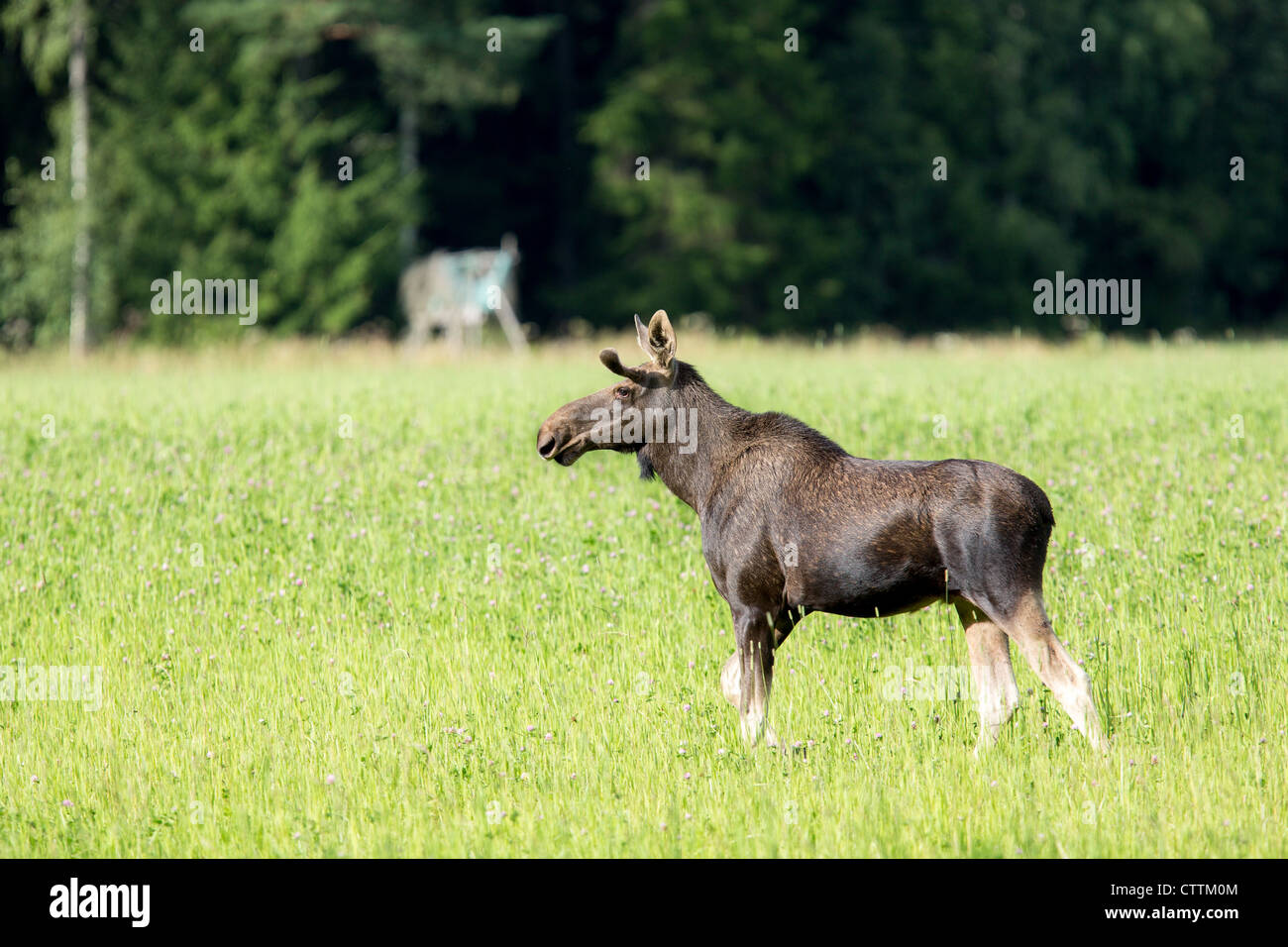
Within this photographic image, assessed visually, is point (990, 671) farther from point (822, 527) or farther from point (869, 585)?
point (822, 527)

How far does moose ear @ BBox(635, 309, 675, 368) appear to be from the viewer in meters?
6.64

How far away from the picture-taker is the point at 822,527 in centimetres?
647

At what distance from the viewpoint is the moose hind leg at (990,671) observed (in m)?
6.55

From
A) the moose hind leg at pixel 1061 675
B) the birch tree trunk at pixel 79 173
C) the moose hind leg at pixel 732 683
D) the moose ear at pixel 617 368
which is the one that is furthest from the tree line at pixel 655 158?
the moose hind leg at pixel 732 683

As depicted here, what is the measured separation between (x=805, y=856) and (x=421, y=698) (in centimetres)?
282

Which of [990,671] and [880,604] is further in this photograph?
[990,671]

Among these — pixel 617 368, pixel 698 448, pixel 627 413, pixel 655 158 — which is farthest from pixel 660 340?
pixel 655 158

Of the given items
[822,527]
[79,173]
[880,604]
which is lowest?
[880,604]

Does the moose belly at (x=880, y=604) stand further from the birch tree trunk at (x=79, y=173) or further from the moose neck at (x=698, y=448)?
the birch tree trunk at (x=79, y=173)
